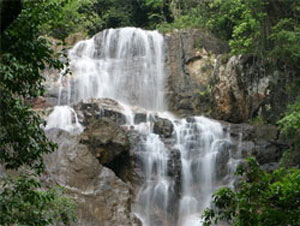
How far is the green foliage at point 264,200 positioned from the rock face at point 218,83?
12.5 metres

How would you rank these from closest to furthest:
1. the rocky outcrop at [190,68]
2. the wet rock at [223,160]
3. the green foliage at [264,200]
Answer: the green foliage at [264,200] < the wet rock at [223,160] < the rocky outcrop at [190,68]

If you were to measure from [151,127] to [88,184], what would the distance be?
15.7 feet

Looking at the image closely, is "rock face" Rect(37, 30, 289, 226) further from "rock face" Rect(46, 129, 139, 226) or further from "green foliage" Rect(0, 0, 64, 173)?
"green foliage" Rect(0, 0, 64, 173)

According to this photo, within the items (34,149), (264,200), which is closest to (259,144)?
(264,200)

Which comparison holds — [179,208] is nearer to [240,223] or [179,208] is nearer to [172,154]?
[172,154]

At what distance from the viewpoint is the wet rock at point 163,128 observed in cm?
1666

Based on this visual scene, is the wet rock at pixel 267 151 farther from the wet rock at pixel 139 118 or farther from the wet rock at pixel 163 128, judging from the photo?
the wet rock at pixel 139 118

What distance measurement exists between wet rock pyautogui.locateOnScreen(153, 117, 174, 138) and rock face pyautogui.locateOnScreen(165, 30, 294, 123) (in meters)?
3.31

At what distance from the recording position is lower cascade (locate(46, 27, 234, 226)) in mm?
15016

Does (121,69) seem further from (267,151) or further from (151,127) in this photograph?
(267,151)

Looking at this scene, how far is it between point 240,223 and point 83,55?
A: 718 inches

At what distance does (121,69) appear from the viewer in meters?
22.5

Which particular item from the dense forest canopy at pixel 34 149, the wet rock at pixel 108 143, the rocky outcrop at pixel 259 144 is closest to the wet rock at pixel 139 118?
the wet rock at pixel 108 143

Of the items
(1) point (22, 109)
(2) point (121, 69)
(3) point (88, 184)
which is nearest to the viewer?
(1) point (22, 109)
